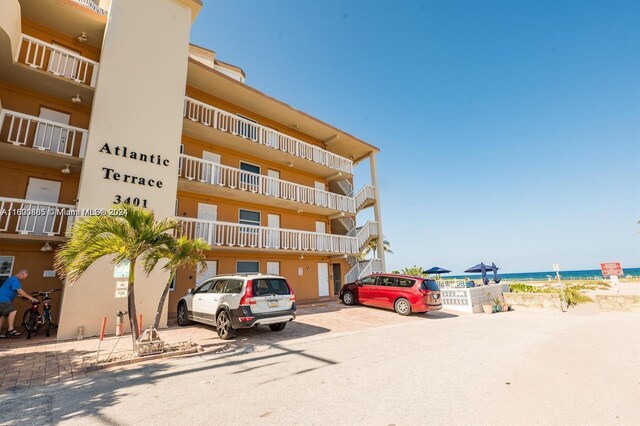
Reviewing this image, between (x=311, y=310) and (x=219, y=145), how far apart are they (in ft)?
31.9

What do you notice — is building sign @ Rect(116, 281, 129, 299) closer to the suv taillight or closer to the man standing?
the man standing

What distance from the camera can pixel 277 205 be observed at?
55.4 feet

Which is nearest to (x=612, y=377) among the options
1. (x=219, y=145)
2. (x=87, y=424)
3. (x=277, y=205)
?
(x=87, y=424)

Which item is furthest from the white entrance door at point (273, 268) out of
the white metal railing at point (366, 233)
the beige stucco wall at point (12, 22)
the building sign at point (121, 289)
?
the beige stucco wall at point (12, 22)

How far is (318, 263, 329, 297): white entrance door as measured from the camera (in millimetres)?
18406

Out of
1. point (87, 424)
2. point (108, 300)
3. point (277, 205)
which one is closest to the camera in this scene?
point (87, 424)

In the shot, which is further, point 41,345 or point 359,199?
point 359,199

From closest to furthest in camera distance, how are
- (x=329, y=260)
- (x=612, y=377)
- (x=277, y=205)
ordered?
(x=612, y=377), (x=277, y=205), (x=329, y=260)

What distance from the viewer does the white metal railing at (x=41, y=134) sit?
8.86 metres

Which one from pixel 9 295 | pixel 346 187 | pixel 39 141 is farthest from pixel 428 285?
pixel 39 141

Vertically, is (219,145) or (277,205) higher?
(219,145)

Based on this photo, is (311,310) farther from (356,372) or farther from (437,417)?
(437,417)

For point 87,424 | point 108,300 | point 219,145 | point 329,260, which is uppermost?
point 219,145

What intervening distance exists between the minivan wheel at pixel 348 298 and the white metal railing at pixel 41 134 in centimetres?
1248
